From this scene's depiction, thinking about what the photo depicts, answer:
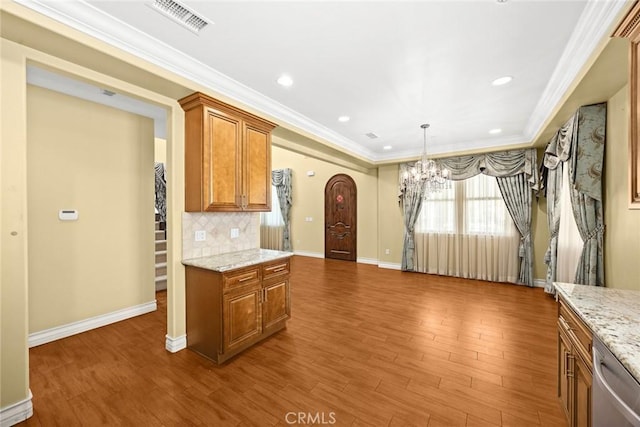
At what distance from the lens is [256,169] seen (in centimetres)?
312

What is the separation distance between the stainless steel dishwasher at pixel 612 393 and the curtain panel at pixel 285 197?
25.0 feet

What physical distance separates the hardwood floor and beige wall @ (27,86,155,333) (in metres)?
0.45

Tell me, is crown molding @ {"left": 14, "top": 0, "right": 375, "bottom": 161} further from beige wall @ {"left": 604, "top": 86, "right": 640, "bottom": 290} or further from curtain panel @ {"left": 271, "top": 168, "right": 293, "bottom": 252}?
curtain panel @ {"left": 271, "top": 168, "right": 293, "bottom": 252}

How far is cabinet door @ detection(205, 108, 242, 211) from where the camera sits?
2.62 metres

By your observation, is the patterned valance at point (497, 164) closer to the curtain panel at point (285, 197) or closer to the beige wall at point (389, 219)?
the beige wall at point (389, 219)

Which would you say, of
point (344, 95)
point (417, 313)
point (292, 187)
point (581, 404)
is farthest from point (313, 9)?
point (292, 187)

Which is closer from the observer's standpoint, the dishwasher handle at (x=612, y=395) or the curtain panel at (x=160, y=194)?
the dishwasher handle at (x=612, y=395)

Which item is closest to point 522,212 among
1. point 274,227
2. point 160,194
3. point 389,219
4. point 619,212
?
point 619,212

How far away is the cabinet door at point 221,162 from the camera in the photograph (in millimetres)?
2623

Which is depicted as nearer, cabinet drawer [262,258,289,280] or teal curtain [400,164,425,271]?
cabinet drawer [262,258,289,280]

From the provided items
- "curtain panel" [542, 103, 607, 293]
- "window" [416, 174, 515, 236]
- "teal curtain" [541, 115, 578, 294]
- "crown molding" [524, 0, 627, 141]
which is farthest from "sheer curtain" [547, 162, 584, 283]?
"crown molding" [524, 0, 627, 141]

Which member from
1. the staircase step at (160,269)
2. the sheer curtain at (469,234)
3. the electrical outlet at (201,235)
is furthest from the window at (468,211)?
the staircase step at (160,269)

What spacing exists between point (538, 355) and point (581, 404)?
148 centimetres

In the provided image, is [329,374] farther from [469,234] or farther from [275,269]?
[469,234]
